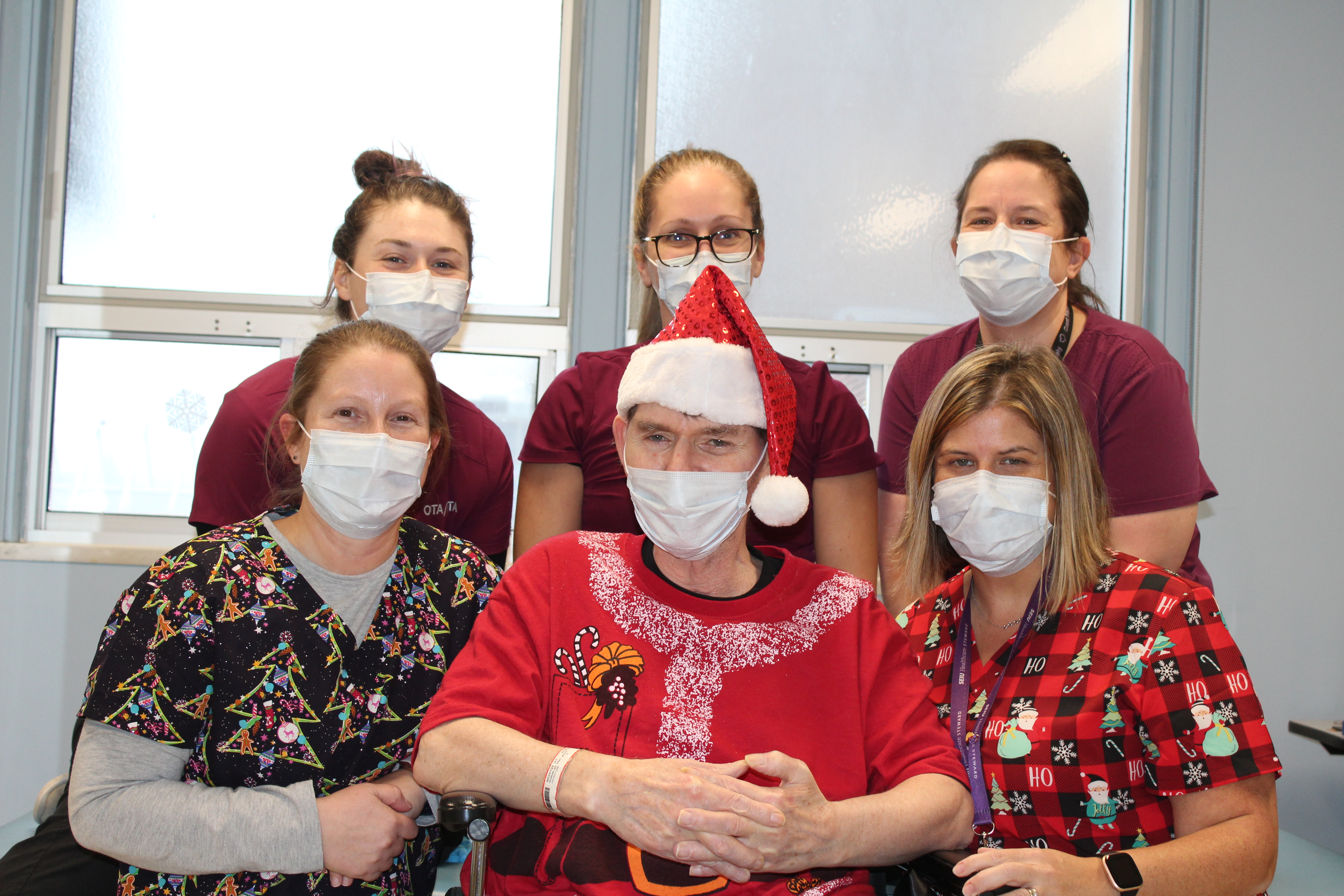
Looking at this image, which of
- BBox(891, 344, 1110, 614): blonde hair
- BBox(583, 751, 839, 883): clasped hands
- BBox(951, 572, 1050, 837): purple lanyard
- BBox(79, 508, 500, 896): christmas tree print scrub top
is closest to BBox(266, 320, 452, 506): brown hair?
BBox(79, 508, 500, 896): christmas tree print scrub top

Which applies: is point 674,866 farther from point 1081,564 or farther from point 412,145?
point 412,145

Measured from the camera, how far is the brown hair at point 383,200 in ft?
7.57

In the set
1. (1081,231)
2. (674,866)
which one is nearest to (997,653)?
(674,866)

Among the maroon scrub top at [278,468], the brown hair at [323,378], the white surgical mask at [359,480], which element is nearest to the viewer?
the white surgical mask at [359,480]

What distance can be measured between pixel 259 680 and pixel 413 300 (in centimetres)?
101

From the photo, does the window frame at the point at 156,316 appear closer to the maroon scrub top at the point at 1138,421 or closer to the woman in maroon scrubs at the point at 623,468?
the woman in maroon scrubs at the point at 623,468

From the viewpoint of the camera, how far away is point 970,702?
5.43 feet

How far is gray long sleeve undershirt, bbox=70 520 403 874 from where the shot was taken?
1393mm

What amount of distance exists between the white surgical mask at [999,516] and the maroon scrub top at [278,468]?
40.1 inches

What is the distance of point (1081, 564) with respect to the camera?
1616 millimetres

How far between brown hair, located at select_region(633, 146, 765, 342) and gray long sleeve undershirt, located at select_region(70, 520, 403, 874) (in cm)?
122

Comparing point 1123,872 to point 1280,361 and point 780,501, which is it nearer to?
point 780,501

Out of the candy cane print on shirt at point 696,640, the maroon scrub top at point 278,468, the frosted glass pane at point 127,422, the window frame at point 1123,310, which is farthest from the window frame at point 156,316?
the candy cane print on shirt at point 696,640

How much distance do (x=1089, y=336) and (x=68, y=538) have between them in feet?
11.3
